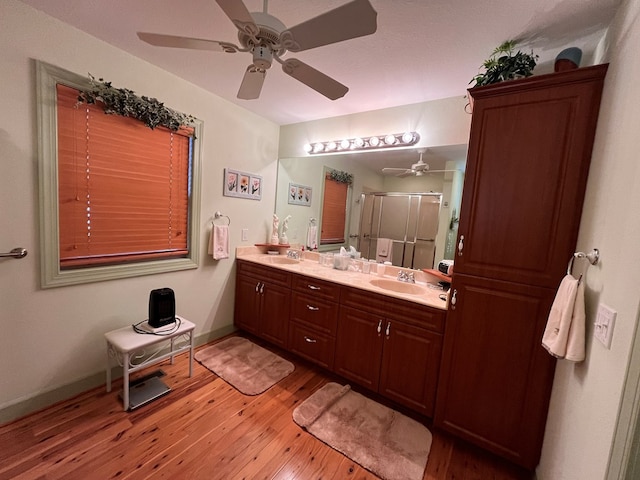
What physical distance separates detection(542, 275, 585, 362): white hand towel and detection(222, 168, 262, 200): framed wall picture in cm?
267

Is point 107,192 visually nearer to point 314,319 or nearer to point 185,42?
point 185,42

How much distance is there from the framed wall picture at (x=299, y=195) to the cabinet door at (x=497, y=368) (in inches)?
78.2

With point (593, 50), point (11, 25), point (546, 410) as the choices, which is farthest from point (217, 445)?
point (593, 50)

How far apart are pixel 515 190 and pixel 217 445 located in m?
2.30

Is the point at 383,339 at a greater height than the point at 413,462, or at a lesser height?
greater

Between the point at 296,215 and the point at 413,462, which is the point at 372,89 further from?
the point at 413,462

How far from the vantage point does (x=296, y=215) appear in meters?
Answer: 3.24

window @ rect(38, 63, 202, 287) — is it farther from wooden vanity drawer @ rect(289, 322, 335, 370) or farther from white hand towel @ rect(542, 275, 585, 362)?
white hand towel @ rect(542, 275, 585, 362)

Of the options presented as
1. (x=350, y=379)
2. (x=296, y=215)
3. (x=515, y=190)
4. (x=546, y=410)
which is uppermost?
(x=515, y=190)

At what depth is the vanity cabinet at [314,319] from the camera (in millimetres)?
2236

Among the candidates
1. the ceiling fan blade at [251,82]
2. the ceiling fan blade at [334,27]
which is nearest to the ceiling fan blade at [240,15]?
the ceiling fan blade at [334,27]

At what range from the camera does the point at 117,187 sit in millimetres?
1990

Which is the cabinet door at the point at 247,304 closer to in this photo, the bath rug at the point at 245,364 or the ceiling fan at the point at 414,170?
the bath rug at the point at 245,364

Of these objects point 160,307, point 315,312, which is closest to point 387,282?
point 315,312
